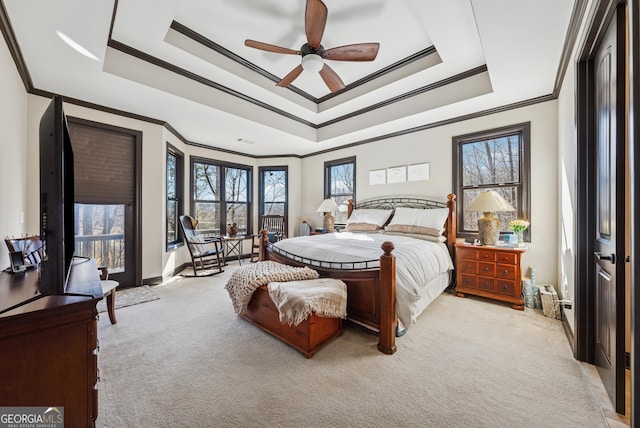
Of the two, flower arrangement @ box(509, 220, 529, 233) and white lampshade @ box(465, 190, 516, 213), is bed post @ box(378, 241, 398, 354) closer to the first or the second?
white lampshade @ box(465, 190, 516, 213)

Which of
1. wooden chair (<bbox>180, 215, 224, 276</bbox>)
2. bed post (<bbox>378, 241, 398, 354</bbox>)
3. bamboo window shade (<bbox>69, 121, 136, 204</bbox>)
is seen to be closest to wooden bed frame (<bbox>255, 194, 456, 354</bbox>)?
bed post (<bbox>378, 241, 398, 354</bbox>)

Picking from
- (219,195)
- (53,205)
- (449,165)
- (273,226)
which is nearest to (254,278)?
(53,205)

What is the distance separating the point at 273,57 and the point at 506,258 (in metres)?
3.78

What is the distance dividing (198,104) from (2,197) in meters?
2.06

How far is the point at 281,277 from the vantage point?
2385mm

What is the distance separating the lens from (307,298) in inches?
78.7

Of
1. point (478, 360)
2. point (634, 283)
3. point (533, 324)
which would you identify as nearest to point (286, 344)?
point (478, 360)

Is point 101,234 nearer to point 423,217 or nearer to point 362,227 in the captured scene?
point 362,227

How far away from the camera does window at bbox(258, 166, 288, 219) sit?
20.5 ft

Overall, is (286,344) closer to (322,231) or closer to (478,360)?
(478,360)

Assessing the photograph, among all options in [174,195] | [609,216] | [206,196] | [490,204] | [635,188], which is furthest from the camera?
[206,196]

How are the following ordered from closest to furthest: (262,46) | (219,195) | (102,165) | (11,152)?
(11,152)
(262,46)
(102,165)
(219,195)

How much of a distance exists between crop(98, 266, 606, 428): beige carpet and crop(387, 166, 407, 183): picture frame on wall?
2.53 metres

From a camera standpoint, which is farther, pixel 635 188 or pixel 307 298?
pixel 307 298
